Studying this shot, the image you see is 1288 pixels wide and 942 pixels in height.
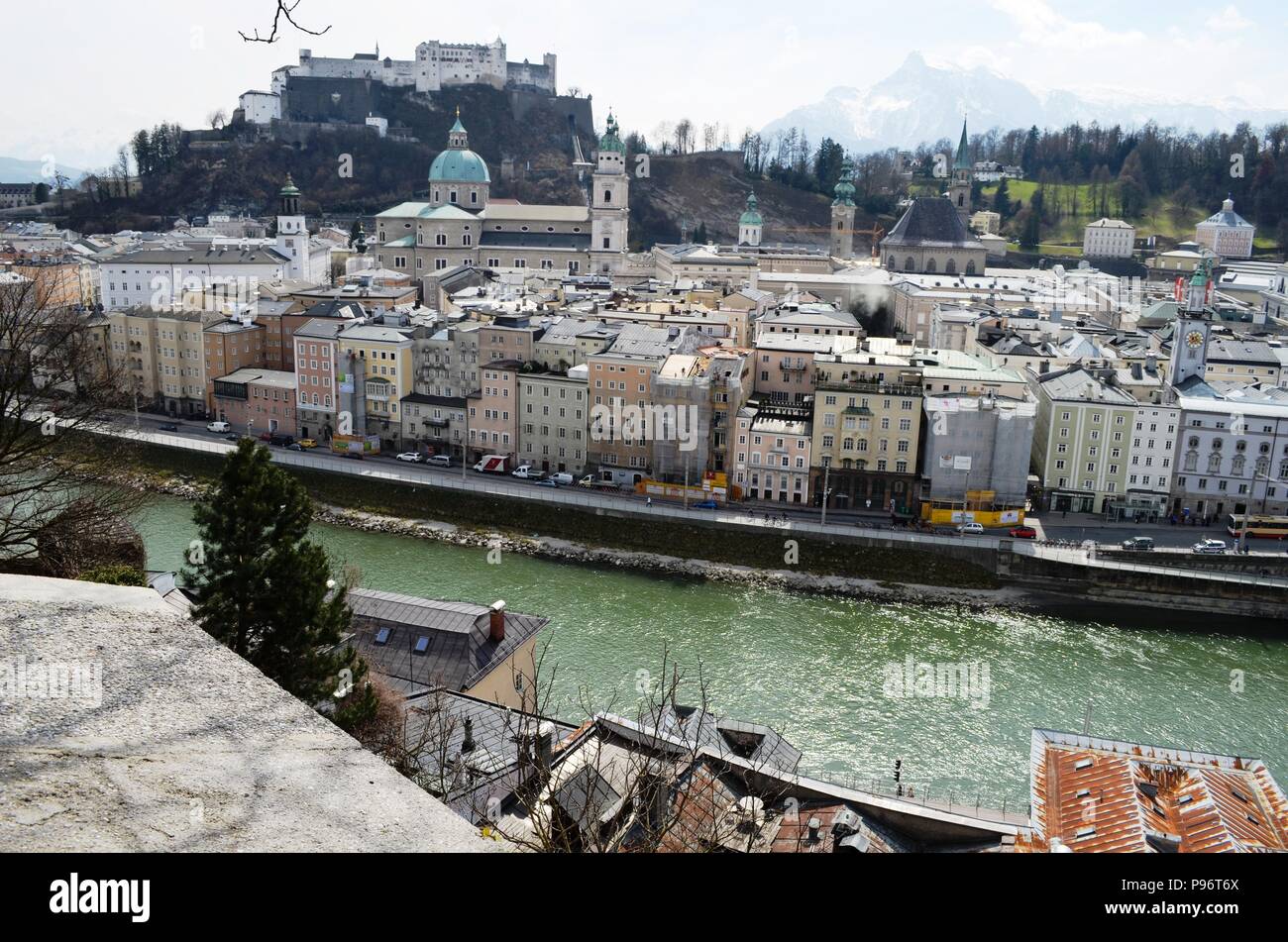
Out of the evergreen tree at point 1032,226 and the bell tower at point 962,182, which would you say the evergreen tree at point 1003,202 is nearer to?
the evergreen tree at point 1032,226

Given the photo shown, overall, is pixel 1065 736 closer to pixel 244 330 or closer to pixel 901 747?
pixel 901 747

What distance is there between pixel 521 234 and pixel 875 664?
1751cm

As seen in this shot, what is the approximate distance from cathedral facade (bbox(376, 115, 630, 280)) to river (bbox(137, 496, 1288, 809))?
1282 centimetres

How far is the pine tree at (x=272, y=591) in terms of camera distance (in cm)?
504

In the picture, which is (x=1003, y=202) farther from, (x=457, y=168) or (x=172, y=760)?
(x=172, y=760)

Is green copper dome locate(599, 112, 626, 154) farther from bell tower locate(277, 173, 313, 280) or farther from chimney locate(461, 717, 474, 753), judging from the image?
chimney locate(461, 717, 474, 753)

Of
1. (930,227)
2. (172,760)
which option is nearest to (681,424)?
(172,760)

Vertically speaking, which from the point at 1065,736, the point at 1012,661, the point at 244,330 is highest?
the point at 244,330

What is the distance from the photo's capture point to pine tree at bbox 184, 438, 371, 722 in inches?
198

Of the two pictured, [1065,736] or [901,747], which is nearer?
[1065,736]
